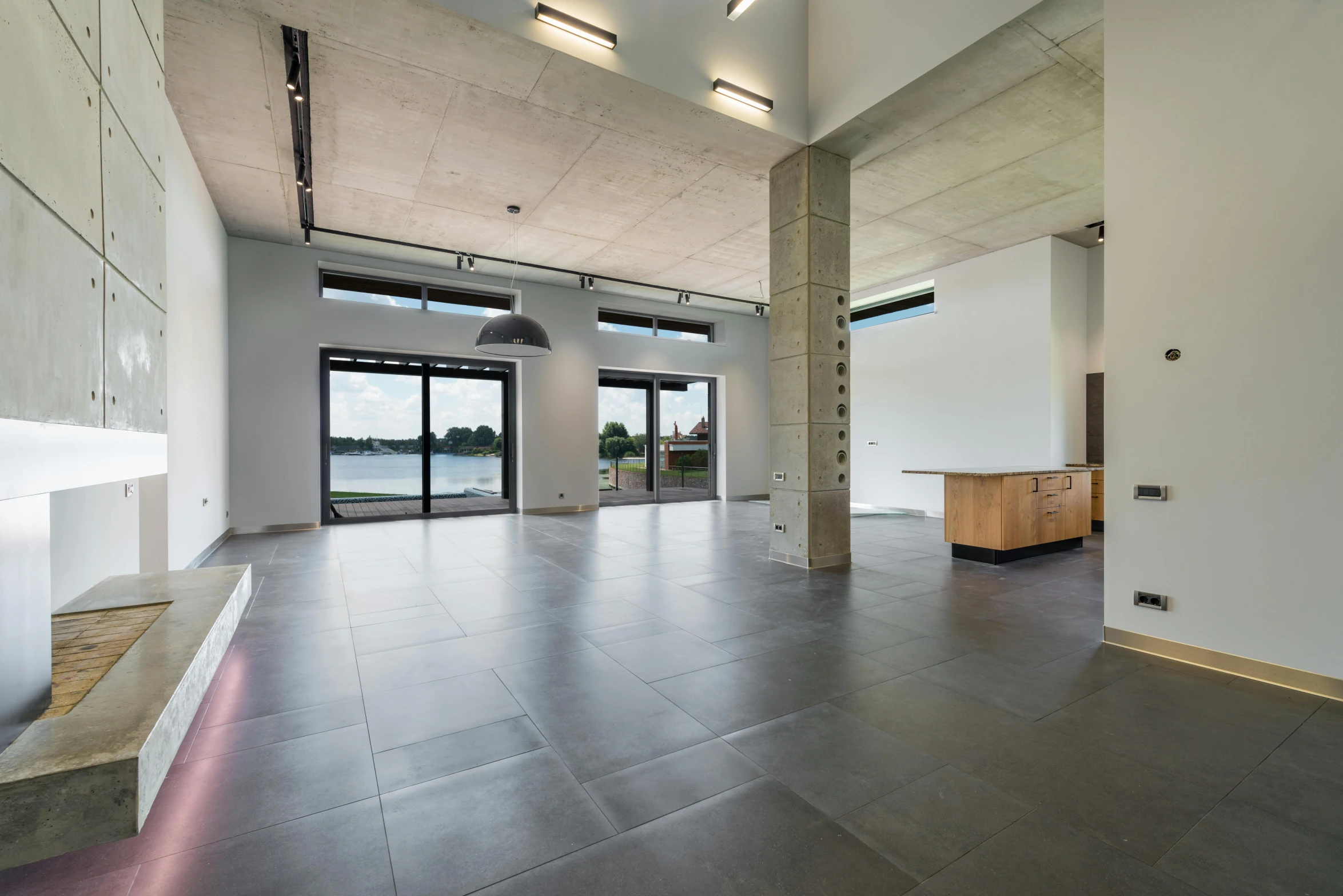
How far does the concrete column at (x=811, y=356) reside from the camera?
5.51 meters

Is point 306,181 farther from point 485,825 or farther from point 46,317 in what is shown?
point 485,825

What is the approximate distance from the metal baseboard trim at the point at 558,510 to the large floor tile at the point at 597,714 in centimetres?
704

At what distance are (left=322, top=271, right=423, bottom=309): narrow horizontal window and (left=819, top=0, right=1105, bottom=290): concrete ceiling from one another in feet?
22.3

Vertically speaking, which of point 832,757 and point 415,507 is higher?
point 415,507

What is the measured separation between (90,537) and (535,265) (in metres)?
7.02

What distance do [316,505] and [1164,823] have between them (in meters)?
9.36

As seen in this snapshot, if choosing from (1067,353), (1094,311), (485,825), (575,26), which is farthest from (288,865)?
(1094,311)

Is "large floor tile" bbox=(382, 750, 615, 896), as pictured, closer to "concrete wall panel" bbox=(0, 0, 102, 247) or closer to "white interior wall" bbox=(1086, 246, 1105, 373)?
"concrete wall panel" bbox=(0, 0, 102, 247)

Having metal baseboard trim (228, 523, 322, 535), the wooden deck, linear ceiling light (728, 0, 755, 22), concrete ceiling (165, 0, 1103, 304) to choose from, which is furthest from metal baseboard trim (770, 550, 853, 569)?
metal baseboard trim (228, 523, 322, 535)

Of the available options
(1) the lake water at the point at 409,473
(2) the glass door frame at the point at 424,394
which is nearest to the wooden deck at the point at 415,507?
(2) the glass door frame at the point at 424,394

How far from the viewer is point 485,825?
1.80m

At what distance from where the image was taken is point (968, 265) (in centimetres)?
905

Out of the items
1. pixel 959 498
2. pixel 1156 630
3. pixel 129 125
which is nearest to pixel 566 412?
pixel 959 498

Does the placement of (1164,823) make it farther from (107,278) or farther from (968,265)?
(968,265)
